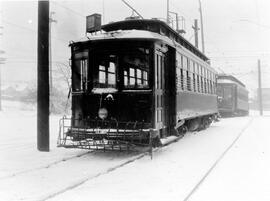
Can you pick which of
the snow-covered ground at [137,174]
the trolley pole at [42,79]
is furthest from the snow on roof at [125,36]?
the snow-covered ground at [137,174]

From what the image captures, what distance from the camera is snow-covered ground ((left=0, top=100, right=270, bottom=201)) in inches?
233

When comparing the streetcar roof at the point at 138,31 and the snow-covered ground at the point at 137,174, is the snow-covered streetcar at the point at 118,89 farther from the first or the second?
the snow-covered ground at the point at 137,174

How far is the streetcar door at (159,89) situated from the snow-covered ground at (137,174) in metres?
0.81

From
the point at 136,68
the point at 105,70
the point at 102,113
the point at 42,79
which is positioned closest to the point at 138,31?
the point at 136,68

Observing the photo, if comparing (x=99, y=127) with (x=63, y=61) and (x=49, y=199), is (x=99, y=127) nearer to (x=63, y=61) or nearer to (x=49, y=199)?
(x=49, y=199)

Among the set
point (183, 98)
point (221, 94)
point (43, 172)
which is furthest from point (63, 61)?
point (43, 172)

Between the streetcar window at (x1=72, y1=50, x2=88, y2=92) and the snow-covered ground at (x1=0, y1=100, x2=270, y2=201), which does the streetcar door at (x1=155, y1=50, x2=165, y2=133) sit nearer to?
the snow-covered ground at (x1=0, y1=100, x2=270, y2=201)

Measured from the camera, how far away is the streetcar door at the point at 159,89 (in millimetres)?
9930

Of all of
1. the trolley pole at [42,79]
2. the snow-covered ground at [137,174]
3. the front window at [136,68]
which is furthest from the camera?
the trolley pole at [42,79]

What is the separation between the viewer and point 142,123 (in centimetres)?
955

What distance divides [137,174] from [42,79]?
14.4ft

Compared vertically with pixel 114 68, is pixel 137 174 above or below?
below

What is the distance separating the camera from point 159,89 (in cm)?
1021

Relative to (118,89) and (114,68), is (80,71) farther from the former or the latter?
(118,89)
